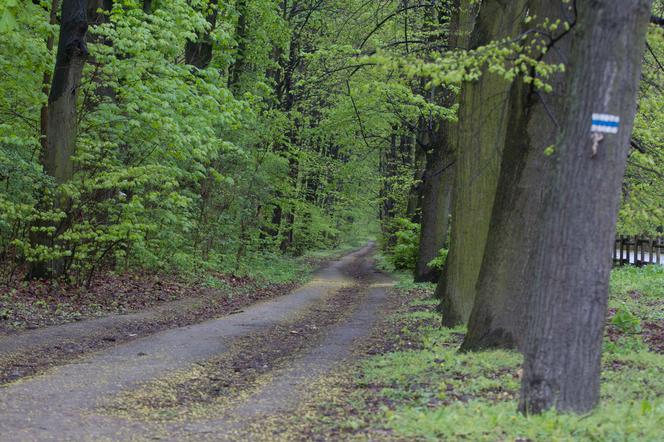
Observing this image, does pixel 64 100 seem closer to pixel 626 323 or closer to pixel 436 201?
pixel 626 323

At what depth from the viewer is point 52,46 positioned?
1519cm

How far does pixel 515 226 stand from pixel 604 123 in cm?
356

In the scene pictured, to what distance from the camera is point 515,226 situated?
8.35m

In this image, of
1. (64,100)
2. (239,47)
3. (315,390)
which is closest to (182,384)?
(315,390)

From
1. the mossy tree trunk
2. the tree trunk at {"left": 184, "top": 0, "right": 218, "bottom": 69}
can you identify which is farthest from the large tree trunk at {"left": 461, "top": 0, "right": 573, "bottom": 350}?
the tree trunk at {"left": 184, "top": 0, "right": 218, "bottom": 69}

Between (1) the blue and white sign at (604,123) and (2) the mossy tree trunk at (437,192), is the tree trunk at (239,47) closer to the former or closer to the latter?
(2) the mossy tree trunk at (437,192)

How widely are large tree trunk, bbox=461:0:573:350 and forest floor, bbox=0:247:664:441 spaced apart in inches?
18.1

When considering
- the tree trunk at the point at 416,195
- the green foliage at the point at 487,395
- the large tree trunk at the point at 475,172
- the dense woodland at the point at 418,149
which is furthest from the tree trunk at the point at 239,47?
the green foliage at the point at 487,395

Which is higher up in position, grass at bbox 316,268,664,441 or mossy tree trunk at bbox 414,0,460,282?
mossy tree trunk at bbox 414,0,460,282

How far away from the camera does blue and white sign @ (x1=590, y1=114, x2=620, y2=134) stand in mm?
4891

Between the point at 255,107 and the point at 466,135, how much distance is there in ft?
42.9

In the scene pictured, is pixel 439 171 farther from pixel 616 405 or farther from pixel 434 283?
pixel 616 405

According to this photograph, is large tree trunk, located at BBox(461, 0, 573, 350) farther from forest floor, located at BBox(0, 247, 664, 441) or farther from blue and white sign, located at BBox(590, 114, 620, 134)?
blue and white sign, located at BBox(590, 114, 620, 134)

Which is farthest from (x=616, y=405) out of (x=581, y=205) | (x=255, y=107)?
(x=255, y=107)
